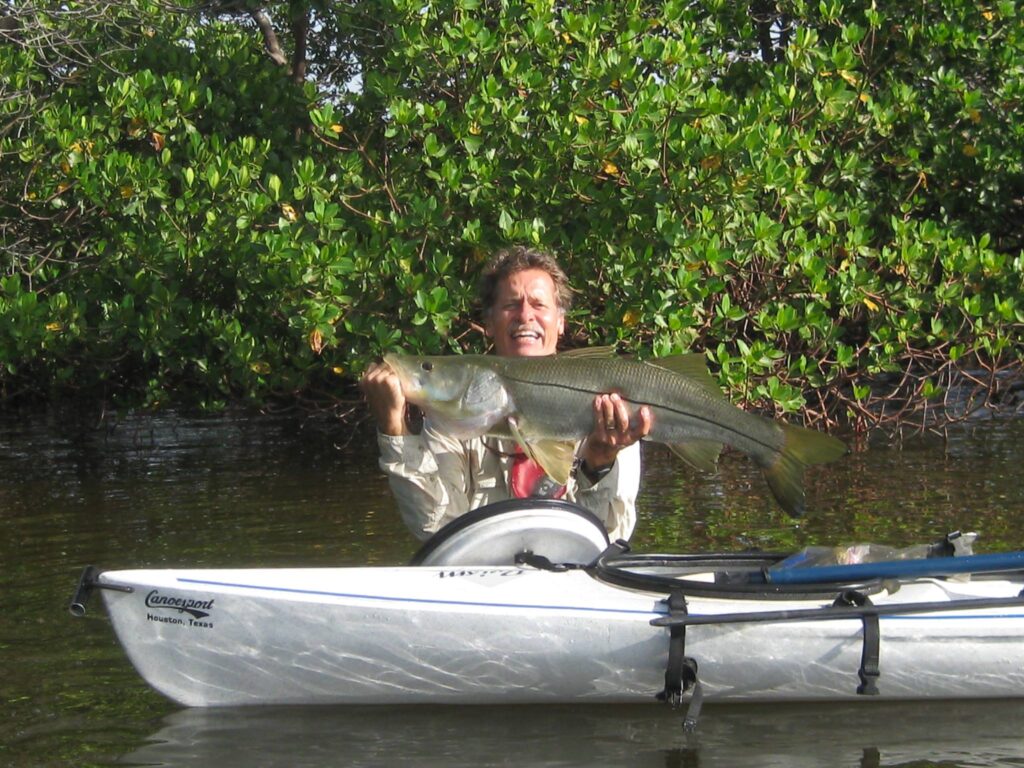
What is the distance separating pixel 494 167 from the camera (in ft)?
31.7

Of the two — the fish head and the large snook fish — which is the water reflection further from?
the fish head

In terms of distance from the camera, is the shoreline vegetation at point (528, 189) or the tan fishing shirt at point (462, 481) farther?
the shoreline vegetation at point (528, 189)

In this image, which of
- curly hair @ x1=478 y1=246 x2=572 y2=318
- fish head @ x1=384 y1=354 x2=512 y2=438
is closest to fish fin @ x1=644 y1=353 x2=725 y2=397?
fish head @ x1=384 y1=354 x2=512 y2=438

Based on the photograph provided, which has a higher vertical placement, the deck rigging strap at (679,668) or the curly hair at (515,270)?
the curly hair at (515,270)

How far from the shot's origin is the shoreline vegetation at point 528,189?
9531 mm

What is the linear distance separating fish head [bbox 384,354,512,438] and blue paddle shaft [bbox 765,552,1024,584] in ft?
4.05

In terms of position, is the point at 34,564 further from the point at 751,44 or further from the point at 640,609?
the point at 751,44

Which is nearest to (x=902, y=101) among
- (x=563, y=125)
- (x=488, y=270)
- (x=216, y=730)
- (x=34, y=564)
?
(x=563, y=125)

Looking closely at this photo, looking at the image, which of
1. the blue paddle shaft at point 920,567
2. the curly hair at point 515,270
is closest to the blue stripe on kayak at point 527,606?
the blue paddle shaft at point 920,567

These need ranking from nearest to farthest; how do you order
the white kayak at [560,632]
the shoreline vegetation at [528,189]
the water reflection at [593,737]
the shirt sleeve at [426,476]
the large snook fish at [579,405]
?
the water reflection at [593,737] < the large snook fish at [579,405] < the white kayak at [560,632] < the shirt sleeve at [426,476] < the shoreline vegetation at [528,189]

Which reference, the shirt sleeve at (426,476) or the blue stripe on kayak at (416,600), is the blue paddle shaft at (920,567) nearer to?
the blue stripe on kayak at (416,600)

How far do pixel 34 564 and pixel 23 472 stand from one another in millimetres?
3905

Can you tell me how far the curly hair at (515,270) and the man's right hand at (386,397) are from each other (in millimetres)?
699

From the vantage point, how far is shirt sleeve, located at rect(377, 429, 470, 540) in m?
5.24
